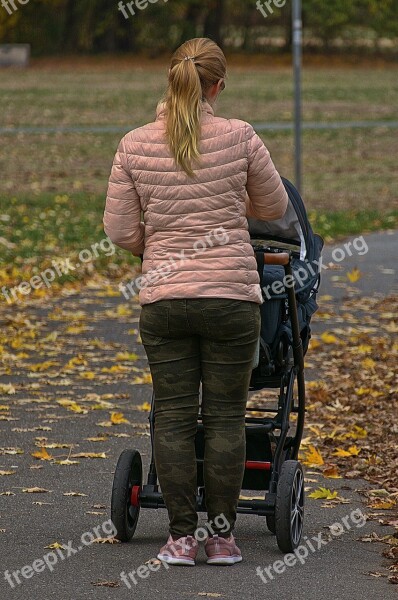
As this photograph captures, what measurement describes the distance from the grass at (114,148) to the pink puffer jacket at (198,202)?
26.3 ft

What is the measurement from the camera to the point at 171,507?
486cm

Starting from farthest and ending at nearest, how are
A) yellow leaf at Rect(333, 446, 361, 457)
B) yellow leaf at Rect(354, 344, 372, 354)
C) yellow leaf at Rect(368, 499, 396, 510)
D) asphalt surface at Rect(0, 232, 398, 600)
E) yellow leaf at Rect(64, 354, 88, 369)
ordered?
1. yellow leaf at Rect(354, 344, 372, 354)
2. yellow leaf at Rect(64, 354, 88, 369)
3. yellow leaf at Rect(333, 446, 361, 457)
4. yellow leaf at Rect(368, 499, 396, 510)
5. asphalt surface at Rect(0, 232, 398, 600)

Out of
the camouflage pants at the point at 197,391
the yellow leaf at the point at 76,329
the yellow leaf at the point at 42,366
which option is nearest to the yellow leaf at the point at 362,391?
the yellow leaf at the point at 42,366

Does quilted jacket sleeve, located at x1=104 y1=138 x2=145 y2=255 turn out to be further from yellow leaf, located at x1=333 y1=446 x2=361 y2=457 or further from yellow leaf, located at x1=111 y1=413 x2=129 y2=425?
yellow leaf, located at x1=111 y1=413 x2=129 y2=425

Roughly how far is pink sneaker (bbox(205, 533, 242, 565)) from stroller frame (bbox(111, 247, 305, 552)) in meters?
0.17

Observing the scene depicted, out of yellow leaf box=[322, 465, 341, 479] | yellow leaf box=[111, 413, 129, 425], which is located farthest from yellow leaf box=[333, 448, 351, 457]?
yellow leaf box=[111, 413, 129, 425]

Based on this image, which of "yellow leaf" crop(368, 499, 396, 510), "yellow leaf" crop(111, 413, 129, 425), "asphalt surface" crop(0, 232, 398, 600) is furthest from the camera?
"yellow leaf" crop(111, 413, 129, 425)

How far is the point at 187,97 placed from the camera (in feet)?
15.2

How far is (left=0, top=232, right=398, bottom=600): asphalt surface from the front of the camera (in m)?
4.55

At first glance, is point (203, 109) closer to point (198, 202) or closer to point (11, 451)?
point (198, 202)

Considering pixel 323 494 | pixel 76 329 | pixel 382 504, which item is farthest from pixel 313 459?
pixel 76 329

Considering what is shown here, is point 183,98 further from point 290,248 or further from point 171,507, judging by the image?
point 171,507

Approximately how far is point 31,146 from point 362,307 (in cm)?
1525

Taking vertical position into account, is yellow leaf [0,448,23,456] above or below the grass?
below
